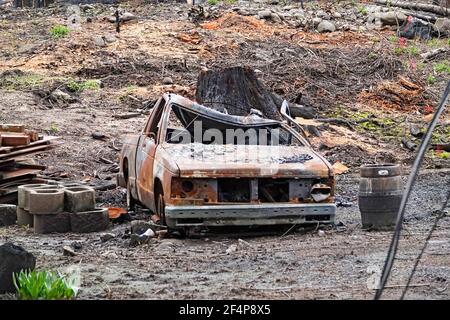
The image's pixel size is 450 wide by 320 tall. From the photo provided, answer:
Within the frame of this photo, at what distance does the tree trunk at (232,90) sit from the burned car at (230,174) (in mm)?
4371

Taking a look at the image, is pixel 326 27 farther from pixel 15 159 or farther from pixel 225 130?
pixel 225 130

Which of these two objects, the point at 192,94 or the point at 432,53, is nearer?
the point at 192,94

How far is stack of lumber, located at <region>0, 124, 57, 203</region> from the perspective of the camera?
508 inches

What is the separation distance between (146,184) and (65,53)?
14475 millimetres

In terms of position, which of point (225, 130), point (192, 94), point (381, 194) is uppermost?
point (225, 130)

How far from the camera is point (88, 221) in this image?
1146cm

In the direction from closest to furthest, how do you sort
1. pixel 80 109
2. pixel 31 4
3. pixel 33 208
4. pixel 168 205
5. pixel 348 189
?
pixel 168 205, pixel 33 208, pixel 348 189, pixel 80 109, pixel 31 4

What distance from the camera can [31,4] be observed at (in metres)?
35.5

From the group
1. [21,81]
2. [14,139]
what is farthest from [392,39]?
[14,139]

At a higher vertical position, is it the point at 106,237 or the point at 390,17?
the point at 390,17

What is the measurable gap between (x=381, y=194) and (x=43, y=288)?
17.1 ft

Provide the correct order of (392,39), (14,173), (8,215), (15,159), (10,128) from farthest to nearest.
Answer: (392,39)
(10,128)
(15,159)
(14,173)
(8,215)
